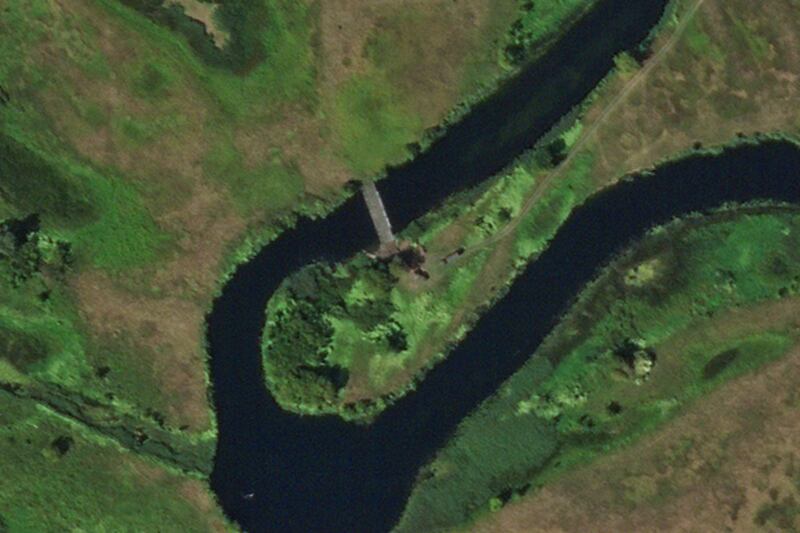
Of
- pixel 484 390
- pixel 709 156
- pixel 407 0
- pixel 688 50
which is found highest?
pixel 688 50

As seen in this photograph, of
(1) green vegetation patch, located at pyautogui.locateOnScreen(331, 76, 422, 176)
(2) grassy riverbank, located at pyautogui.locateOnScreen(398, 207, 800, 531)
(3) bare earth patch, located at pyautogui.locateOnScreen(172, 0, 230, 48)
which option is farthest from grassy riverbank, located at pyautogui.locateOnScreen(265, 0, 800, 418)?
(3) bare earth patch, located at pyautogui.locateOnScreen(172, 0, 230, 48)

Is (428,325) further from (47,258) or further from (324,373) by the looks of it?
(47,258)

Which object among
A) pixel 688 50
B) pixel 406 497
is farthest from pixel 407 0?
pixel 406 497

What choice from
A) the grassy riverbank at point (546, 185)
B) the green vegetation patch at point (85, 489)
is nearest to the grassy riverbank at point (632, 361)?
the grassy riverbank at point (546, 185)

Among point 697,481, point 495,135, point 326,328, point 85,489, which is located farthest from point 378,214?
point 697,481

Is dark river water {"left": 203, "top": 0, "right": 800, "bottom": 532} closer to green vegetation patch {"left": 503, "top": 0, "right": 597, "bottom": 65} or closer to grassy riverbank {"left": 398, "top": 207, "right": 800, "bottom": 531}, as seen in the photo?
green vegetation patch {"left": 503, "top": 0, "right": 597, "bottom": 65}

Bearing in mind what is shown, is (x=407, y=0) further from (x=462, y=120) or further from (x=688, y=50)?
(x=688, y=50)

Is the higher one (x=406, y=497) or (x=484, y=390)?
(x=484, y=390)
